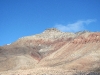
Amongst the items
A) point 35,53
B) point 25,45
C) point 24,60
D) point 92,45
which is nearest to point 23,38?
point 25,45

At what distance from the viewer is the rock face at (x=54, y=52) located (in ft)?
208

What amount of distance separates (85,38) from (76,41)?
170 inches

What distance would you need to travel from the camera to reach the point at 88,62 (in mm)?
62625

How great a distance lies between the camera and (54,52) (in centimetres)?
9144

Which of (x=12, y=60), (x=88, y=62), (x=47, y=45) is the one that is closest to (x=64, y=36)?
(x=47, y=45)

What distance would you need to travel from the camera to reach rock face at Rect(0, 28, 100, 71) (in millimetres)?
63531

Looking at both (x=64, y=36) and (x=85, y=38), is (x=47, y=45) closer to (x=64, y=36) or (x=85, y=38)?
(x=64, y=36)

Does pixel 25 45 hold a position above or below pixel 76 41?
above

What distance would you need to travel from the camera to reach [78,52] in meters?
75.9

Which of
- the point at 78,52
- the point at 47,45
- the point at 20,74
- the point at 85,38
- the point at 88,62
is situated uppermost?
the point at 47,45

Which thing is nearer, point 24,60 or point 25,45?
point 24,60

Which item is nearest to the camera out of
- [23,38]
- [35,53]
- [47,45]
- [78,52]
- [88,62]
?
[88,62]

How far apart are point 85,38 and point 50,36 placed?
123 feet

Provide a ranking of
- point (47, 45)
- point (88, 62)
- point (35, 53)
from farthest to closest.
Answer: point (47, 45), point (35, 53), point (88, 62)
